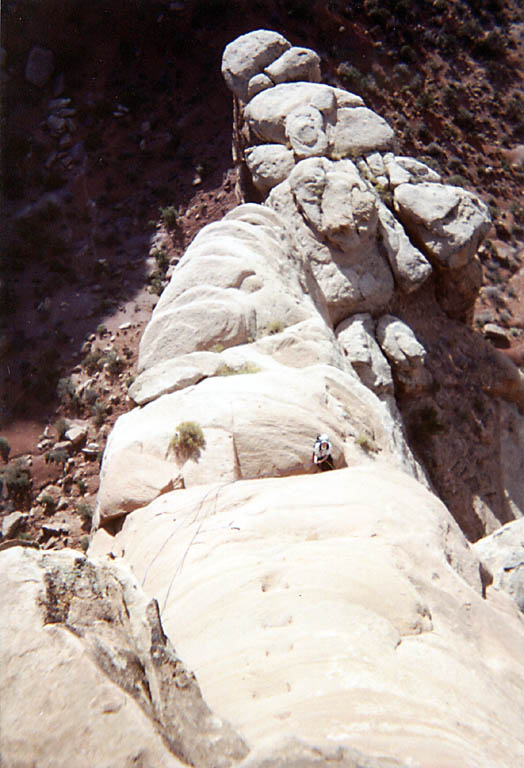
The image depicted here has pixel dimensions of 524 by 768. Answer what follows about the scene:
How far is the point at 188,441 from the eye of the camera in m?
7.75

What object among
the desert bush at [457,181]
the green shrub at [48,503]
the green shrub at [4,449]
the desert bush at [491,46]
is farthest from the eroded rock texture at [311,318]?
the desert bush at [491,46]

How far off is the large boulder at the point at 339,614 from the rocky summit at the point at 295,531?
2cm

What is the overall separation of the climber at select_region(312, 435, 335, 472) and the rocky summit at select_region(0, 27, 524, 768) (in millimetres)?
214

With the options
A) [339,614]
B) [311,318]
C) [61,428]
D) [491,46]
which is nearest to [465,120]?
[491,46]

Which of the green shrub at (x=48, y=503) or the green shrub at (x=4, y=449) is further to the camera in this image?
the green shrub at (x=4, y=449)

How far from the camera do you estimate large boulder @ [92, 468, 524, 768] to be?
3.70 meters

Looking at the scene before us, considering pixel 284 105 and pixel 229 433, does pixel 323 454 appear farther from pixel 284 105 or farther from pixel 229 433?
pixel 284 105

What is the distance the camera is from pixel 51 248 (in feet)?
88.1

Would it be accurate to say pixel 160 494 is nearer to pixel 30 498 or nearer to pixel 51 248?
pixel 30 498

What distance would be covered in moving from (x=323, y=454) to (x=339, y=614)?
3104mm

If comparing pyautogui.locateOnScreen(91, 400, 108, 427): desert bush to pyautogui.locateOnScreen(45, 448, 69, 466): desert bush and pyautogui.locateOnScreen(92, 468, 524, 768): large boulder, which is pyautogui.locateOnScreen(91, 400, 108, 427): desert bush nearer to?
pyautogui.locateOnScreen(45, 448, 69, 466): desert bush

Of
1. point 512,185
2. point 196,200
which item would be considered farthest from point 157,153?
point 512,185

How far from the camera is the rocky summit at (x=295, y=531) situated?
3025mm

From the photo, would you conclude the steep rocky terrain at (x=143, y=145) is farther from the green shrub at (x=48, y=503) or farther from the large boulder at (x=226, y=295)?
the large boulder at (x=226, y=295)
